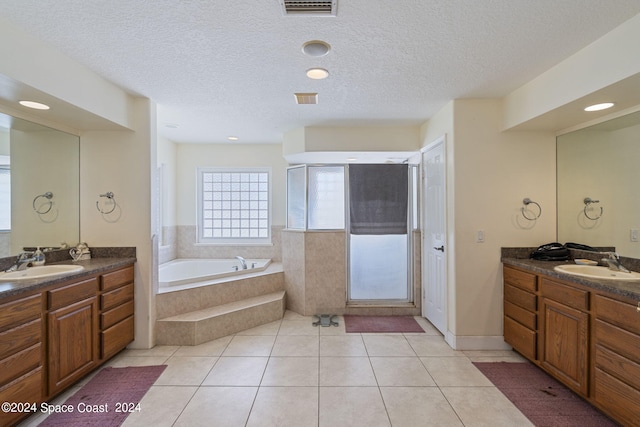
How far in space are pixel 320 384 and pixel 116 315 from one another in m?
1.88

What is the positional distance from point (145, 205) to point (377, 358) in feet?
8.69

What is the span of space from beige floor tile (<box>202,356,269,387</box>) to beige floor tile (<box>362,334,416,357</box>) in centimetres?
103

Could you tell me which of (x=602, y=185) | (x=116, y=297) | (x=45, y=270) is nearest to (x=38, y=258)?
(x=45, y=270)

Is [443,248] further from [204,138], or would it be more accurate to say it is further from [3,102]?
[3,102]

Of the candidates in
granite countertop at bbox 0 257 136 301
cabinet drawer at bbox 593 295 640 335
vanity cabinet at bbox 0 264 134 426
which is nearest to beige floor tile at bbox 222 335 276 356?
vanity cabinet at bbox 0 264 134 426

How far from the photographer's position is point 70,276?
211 centimetres

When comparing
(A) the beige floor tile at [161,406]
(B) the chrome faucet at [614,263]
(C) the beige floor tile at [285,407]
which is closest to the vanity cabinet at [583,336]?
(B) the chrome faucet at [614,263]

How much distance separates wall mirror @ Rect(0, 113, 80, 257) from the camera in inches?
92.0

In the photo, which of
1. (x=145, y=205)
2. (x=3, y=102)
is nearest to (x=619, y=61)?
(x=145, y=205)

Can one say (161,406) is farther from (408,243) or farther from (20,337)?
(408,243)

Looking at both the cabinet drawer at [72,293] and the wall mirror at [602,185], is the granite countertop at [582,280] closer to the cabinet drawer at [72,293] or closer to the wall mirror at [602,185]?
the wall mirror at [602,185]

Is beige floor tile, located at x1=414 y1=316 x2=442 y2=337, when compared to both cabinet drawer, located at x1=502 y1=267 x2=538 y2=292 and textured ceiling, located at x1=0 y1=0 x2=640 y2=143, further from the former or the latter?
textured ceiling, located at x1=0 y1=0 x2=640 y2=143

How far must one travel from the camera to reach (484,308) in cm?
285

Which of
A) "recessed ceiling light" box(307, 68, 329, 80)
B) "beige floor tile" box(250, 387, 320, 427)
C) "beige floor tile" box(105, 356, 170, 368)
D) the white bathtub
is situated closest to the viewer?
"beige floor tile" box(250, 387, 320, 427)
